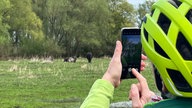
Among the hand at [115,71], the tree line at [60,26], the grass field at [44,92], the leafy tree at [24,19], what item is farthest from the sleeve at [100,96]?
the leafy tree at [24,19]

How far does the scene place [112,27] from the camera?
198 feet

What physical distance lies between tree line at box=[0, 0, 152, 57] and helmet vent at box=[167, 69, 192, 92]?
46.8 meters

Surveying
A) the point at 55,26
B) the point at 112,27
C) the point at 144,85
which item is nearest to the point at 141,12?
the point at 112,27

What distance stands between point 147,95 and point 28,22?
161 ft

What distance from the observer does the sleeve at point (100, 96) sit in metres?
1.53

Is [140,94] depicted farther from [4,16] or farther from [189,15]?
[4,16]

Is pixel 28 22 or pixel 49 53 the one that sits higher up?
pixel 28 22

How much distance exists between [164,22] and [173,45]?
110 mm

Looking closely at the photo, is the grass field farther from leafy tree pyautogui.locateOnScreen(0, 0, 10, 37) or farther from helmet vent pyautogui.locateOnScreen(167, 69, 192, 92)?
leafy tree pyautogui.locateOnScreen(0, 0, 10, 37)

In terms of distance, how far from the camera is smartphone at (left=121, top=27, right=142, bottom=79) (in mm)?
1841

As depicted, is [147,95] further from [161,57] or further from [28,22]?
Result: [28,22]

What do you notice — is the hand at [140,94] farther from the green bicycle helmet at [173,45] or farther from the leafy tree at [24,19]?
the leafy tree at [24,19]

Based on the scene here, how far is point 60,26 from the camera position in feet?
188

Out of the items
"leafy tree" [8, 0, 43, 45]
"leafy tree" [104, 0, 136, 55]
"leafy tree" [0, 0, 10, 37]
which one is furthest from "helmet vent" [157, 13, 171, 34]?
"leafy tree" [104, 0, 136, 55]
